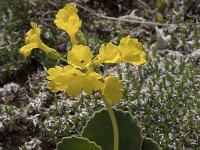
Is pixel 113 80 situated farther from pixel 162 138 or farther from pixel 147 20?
pixel 147 20

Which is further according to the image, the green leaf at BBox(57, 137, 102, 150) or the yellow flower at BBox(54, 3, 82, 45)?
the green leaf at BBox(57, 137, 102, 150)

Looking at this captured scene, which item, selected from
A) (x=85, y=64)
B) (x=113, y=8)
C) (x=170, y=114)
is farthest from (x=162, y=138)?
(x=113, y=8)

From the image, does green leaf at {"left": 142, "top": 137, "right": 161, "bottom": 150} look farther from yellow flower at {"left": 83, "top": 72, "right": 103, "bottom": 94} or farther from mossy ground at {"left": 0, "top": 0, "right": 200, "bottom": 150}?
yellow flower at {"left": 83, "top": 72, "right": 103, "bottom": 94}

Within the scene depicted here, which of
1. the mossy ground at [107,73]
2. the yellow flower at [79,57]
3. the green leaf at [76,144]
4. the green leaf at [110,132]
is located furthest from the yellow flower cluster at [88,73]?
the mossy ground at [107,73]

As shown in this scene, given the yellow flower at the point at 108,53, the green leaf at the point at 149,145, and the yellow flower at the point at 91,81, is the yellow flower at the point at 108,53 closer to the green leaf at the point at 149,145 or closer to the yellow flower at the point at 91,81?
the yellow flower at the point at 91,81

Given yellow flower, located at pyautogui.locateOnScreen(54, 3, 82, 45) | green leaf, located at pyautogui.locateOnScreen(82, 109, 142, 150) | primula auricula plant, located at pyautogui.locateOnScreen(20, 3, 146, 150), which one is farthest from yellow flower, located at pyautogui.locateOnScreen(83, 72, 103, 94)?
green leaf, located at pyautogui.locateOnScreen(82, 109, 142, 150)

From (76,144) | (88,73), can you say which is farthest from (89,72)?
(76,144)
